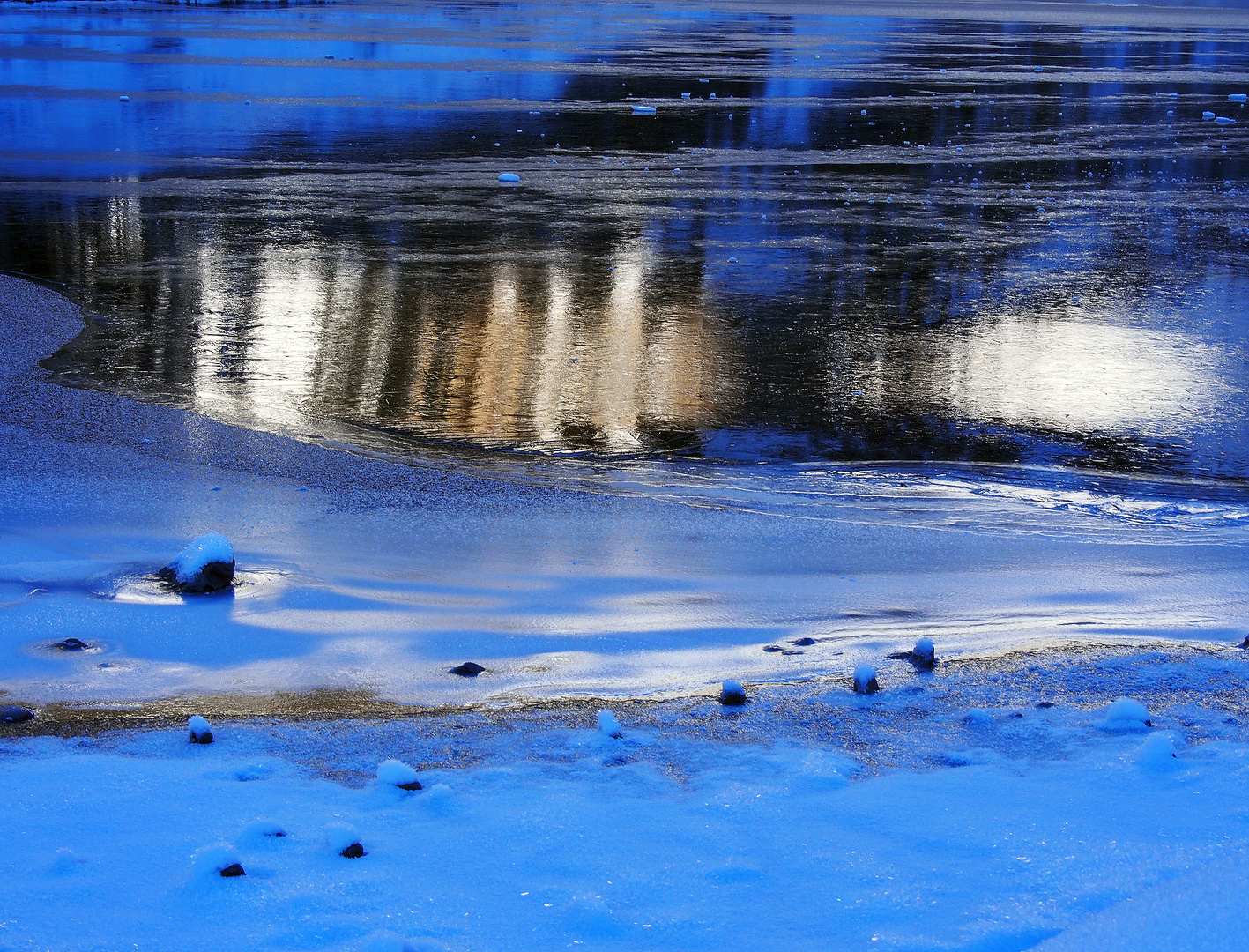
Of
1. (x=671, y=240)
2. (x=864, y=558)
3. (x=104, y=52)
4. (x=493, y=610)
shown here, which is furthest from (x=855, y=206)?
(x=104, y=52)

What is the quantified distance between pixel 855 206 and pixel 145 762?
34.6 ft

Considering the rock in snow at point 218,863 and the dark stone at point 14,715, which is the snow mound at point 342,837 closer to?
the rock in snow at point 218,863

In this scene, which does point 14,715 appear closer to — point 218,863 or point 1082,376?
point 218,863

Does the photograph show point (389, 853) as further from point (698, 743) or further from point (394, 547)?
point (394, 547)

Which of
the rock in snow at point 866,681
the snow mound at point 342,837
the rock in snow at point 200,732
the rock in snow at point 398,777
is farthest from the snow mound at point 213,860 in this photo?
the rock in snow at point 866,681

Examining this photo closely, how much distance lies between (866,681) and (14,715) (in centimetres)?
246

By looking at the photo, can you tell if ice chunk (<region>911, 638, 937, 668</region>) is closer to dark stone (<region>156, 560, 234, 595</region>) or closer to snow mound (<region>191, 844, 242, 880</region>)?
snow mound (<region>191, 844, 242, 880</region>)

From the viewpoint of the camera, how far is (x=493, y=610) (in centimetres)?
454

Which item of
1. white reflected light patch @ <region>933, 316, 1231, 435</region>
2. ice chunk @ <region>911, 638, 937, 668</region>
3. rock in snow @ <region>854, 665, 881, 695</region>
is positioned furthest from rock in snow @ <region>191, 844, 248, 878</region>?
white reflected light patch @ <region>933, 316, 1231, 435</region>

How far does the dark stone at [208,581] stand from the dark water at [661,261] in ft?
6.22

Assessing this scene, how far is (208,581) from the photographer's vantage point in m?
4.50

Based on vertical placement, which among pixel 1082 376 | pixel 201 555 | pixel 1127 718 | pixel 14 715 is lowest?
pixel 14 715

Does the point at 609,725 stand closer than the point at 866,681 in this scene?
Yes

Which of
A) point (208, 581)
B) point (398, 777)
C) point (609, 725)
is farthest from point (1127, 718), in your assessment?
point (208, 581)
